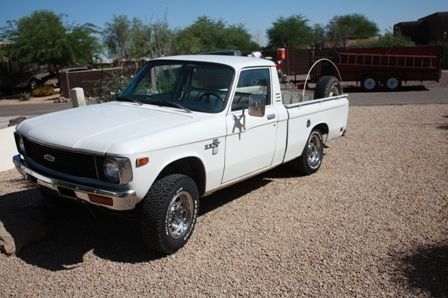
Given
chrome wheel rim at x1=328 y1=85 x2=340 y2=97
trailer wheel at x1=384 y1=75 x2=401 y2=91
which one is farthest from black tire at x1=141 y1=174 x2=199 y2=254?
trailer wheel at x1=384 y1=75 x2=401 y2=91

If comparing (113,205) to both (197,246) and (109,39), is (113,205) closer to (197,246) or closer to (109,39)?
(197,246)

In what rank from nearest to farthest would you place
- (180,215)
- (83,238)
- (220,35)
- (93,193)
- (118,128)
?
(93,193)
(118,128)
(180,215)
(83,238)
(220,35)

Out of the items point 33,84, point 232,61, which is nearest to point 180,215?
point 232,61

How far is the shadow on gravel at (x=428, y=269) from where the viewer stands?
383cm

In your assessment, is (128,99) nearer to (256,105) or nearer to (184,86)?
(184,86)

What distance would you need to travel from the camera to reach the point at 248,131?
5.35 metres

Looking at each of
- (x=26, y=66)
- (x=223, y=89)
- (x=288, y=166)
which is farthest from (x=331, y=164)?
(x=26, y=66)

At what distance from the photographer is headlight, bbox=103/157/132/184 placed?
4.00 m

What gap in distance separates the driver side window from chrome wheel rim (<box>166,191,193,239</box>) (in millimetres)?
1187

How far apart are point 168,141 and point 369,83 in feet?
61.0

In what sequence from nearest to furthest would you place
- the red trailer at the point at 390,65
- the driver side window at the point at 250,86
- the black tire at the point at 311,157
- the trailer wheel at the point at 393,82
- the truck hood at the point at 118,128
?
the truck hood at the point at 118,128, the driver side window at the point at 250,86, the black tire at the point at 311,157, the red trailer at the point at 390,65, the trailer wheel at the point at 393,82

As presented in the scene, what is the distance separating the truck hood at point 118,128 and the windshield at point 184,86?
0.21 metres

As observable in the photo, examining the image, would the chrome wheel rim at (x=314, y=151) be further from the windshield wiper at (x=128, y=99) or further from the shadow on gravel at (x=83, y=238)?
the windshield wiper at (x=128, y=99)

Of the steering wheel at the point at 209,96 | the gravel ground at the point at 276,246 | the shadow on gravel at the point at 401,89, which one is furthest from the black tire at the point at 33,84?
the steering wheel at the point at 209,96
